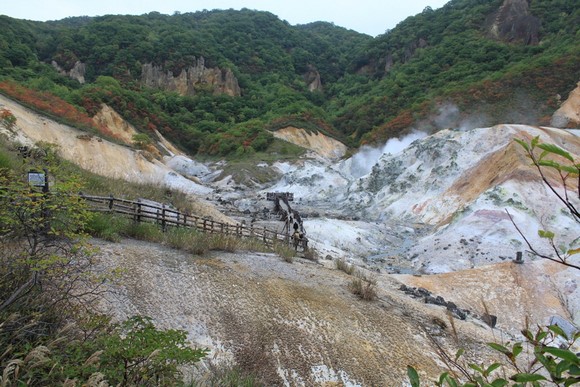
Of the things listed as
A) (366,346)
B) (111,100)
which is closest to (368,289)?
(366,346)

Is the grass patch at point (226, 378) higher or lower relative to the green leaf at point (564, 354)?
lower

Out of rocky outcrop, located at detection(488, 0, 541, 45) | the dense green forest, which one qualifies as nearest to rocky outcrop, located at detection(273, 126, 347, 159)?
the dense green forest

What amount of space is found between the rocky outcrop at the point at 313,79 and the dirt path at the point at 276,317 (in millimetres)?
111947

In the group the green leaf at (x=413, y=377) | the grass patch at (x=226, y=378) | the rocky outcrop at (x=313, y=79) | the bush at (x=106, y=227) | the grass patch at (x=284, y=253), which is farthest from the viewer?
the rocky outcrop at (x=313, y=79)

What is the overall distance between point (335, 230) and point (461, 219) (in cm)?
643

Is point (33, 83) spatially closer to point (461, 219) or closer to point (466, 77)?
point (461, 219)

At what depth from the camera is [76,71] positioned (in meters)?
82.1

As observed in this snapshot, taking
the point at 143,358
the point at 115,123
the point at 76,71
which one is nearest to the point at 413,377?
the point at 143,358

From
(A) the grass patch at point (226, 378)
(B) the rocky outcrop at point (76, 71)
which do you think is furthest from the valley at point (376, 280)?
→ (B) the rocky outcrop at point (76, 71)

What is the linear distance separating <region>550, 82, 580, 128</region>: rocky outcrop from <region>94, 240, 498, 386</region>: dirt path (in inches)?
2094

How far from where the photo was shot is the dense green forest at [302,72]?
59812mm

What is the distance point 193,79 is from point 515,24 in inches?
2662

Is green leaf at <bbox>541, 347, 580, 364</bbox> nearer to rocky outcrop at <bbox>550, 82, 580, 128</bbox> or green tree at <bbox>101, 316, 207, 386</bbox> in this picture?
green tree at <bbox>101, 316, 207, 386</bbox>

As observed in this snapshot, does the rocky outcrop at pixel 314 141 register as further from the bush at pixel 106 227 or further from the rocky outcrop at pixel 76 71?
the bush at pixel 106 227
